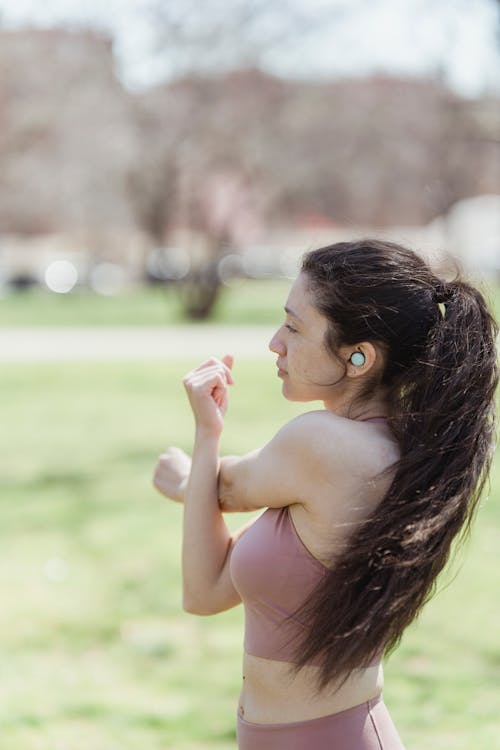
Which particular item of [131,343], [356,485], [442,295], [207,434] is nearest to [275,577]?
[356,485]

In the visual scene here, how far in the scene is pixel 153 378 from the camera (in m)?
12.6

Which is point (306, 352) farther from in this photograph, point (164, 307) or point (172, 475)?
point (164, 307)

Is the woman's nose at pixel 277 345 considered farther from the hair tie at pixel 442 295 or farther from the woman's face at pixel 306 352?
the hair tie at pixel 442 295

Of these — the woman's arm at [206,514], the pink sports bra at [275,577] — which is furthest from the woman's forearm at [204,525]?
the pink sports bra at [275,577]

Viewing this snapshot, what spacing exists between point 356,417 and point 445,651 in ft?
9.07

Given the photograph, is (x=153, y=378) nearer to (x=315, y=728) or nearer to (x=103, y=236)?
(x=315, y=728)

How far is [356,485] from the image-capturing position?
165cm

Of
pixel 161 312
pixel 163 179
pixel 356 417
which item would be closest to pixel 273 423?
pixel 356 417

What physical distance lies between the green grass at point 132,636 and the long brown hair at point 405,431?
1830 millimetres

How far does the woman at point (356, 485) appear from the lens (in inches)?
64.5

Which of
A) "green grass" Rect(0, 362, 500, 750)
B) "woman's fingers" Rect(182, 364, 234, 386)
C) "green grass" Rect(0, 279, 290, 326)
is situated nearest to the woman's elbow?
"woman's fingers" Rect(182, 364, 234, 386)

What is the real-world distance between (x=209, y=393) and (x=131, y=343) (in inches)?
577

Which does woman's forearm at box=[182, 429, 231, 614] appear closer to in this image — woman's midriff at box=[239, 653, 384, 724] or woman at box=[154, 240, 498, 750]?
woman at box=[154, 240, 498, 750]

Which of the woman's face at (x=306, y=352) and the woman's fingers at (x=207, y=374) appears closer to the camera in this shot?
the woman's face at (x=306, y=352)
